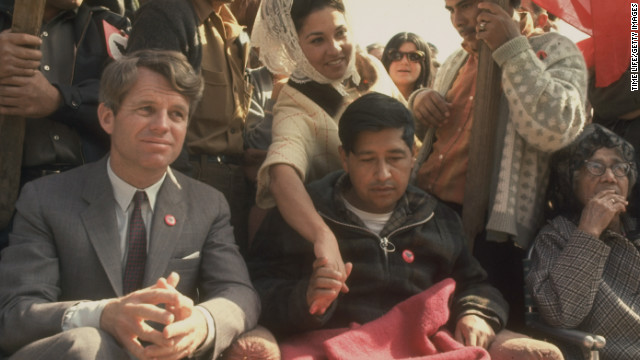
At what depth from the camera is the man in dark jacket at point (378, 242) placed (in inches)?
115

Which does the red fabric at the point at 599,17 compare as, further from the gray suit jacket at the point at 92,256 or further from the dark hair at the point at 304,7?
the gray suit jacket at the point at 92,256

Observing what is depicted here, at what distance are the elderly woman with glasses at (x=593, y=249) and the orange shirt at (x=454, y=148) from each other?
52cm

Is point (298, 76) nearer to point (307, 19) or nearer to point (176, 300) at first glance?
point (307, 19)

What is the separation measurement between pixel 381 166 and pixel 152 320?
4.49ft

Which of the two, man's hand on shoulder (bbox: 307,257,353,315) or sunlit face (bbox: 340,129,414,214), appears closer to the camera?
man's hand on shoulder (bbox: 307,257,353,315)

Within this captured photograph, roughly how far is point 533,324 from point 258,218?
1549mm

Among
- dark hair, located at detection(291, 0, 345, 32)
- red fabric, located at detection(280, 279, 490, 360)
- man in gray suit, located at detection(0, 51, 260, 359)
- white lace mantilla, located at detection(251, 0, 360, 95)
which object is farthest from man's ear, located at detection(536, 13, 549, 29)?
man in gray suit, located at detection(0, 51, 260, 359)

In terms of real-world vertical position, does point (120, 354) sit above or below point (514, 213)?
below

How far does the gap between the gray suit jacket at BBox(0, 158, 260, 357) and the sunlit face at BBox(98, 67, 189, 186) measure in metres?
0.12

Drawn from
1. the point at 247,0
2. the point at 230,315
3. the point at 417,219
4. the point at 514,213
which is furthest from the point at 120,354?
the point at 247,0

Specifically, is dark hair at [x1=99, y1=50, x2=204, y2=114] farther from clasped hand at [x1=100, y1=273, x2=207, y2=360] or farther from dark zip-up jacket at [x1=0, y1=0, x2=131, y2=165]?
→ clasped hand at [x1=100, y1=273, x2=207, y2=360]

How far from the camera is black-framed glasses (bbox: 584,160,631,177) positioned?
3.36 metres

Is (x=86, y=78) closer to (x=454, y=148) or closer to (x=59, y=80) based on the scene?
(x=59, y=80)

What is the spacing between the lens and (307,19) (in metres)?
3.39
